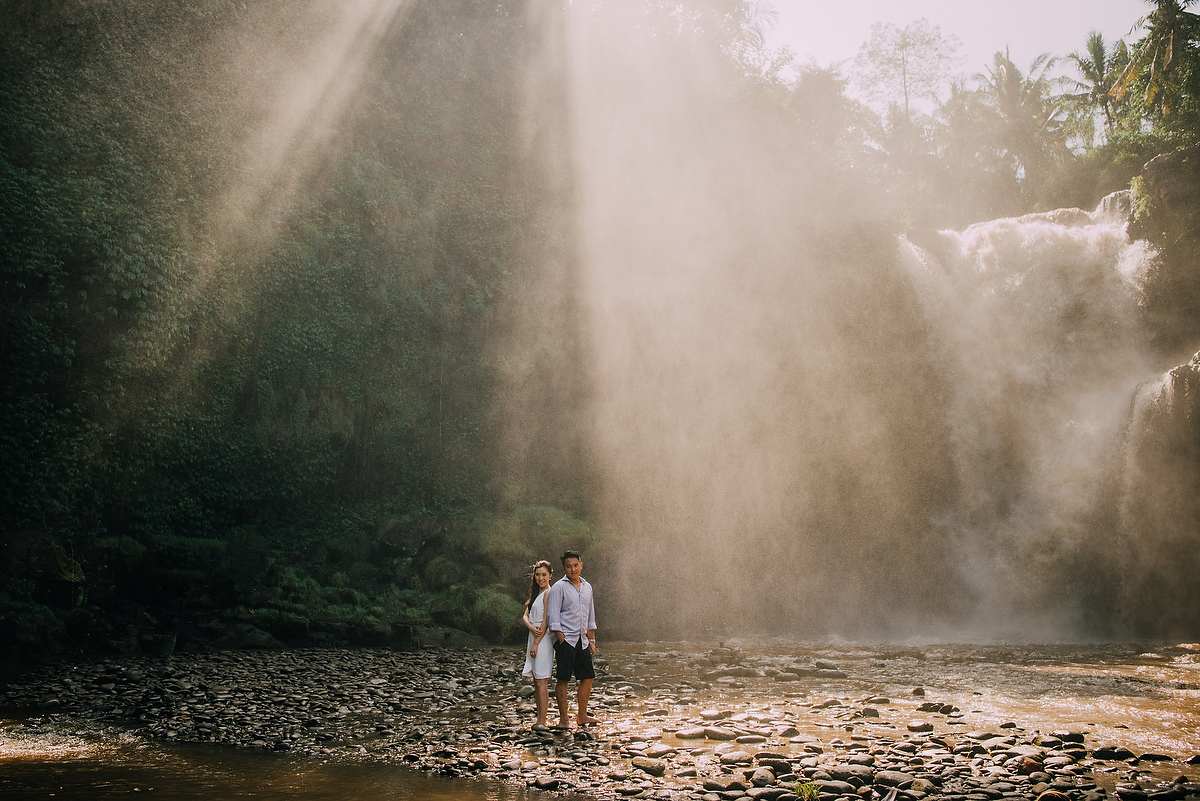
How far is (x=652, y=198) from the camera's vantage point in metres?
24.8

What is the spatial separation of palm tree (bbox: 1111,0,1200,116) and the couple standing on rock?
2860 cm

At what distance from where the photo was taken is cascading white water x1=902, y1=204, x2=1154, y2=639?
16781 millimetres

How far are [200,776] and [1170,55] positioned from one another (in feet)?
107

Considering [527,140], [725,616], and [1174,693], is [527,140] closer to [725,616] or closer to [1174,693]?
[725,616]

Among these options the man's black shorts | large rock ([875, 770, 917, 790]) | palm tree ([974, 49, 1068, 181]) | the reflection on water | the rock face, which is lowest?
the reflection on water

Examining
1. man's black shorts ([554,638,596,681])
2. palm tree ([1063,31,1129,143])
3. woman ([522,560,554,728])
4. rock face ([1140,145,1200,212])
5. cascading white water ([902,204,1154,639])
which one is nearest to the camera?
man's black shorts ([554,638,596,681])

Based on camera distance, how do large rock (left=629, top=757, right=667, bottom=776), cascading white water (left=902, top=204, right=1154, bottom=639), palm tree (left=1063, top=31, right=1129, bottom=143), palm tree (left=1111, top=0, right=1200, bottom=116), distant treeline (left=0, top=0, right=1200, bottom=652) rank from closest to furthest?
large rock (left=629, top=757, right=667, bottom=776)
distant treeline (left=0, top=0, right=1200, bottom=652)
cascading white water (left=902, top=204, right=1154, bottom=639)
palm tree (left=1111, top=0, right=1200, bottom=116)
palm tree (left=1063, top=31, right=1129, bottom=143)

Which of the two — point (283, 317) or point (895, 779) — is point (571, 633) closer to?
point (895, 779)

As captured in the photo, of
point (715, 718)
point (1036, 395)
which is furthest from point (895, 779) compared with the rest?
point (1036, 395)

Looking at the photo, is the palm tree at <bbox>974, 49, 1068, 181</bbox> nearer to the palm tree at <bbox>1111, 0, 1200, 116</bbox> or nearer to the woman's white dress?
the palm tree at <bbox>1111, 0, 1200, 116</bbox>

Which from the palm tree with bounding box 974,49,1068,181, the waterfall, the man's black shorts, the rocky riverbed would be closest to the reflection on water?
the rocky riverbed

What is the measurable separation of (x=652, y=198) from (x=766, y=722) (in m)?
20.1

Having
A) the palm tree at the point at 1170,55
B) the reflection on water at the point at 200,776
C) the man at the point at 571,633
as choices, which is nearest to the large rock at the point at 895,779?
the reflection on water at the point at 200,776

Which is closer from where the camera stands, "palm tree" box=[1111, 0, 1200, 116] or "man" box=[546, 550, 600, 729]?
"man" box=[546, 550, 600, 729]
